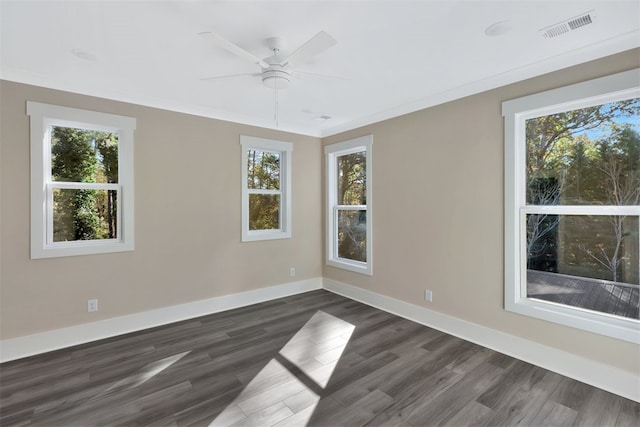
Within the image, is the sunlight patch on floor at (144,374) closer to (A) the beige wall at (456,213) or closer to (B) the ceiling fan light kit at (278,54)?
(B) the ceiling fan light kit at (278,54)

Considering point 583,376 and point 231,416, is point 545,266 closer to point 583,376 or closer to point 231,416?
point 583,376

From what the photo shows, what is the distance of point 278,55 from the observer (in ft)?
7.93

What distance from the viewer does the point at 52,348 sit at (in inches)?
117

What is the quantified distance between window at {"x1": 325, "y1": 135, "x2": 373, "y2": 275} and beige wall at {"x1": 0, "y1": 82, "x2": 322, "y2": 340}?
0.41m

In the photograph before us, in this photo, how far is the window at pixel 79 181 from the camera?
2910 mm

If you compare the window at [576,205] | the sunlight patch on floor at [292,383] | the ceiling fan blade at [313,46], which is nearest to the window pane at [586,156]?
the window at [576,205]

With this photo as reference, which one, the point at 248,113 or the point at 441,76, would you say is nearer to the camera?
the point at 441,76

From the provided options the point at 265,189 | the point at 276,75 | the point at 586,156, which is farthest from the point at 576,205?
the point at 265,189

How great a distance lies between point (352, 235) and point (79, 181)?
351cm

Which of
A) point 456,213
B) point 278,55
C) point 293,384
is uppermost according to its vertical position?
point 278,55

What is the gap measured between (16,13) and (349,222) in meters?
4.02

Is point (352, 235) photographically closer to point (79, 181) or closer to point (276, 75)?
point (276, 75)

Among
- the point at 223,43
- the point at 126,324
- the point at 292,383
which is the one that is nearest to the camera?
the point at 223,43

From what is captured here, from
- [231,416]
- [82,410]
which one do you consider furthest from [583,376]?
[82,410]
